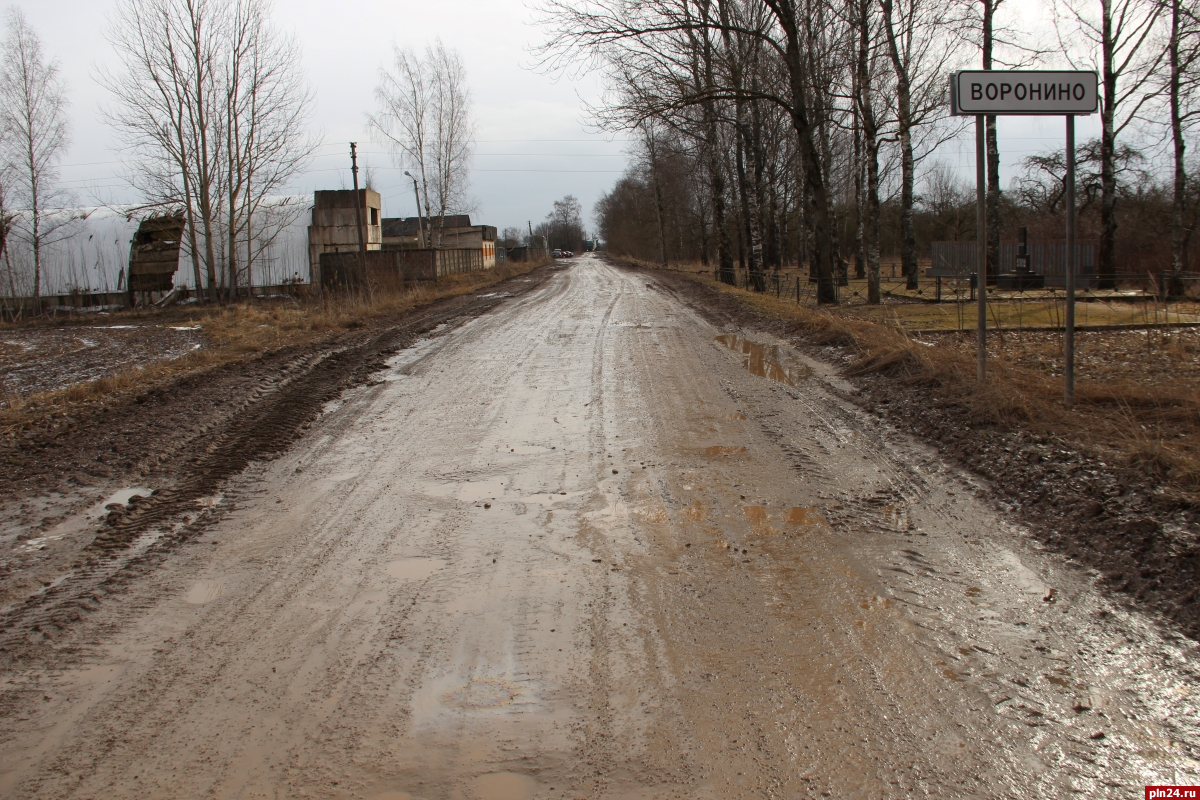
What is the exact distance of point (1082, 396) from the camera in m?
6.68

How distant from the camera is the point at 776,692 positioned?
299 cm

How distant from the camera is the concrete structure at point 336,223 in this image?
3791 cm

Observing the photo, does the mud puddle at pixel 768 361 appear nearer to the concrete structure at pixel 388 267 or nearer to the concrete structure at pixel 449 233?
the concrete structure at pixel 388 267

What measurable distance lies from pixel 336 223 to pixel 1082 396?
40.3 metres

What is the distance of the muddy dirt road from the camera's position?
8.50 ft

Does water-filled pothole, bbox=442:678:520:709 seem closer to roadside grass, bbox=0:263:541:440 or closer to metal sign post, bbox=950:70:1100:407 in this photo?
metal sign post, bbox=950:70:1100:407

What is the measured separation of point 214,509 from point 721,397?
4992mm

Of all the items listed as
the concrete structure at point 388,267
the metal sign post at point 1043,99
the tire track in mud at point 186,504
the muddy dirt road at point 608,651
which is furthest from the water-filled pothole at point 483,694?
the concrete structure at point 388,267

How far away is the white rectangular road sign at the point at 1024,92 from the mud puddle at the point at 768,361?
135 inches

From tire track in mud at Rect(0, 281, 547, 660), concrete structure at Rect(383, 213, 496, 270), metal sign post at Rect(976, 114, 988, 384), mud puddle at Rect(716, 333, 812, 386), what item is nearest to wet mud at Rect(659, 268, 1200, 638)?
metal sign post at Rect(976, 114, 988, 384)

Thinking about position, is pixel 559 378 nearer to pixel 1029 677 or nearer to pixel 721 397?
pixel 721 397

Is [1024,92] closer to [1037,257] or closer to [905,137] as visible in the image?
[905,137]

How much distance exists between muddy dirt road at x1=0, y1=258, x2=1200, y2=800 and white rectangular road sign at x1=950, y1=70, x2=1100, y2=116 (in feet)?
10.5

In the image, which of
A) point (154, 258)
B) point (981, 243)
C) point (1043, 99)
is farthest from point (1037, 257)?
point (154, 258)
